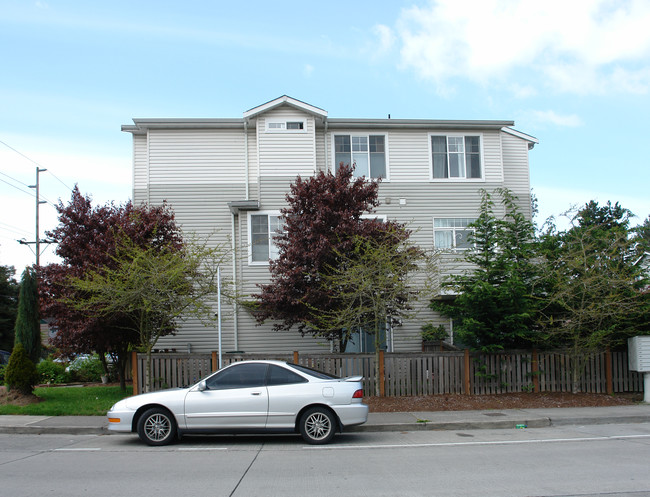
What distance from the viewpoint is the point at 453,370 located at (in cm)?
1492

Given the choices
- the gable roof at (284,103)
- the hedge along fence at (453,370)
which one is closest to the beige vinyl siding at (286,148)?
the gable roof at (284,103)

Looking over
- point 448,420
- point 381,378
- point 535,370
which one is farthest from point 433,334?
point 448,420

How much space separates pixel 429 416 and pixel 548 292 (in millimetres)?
5123

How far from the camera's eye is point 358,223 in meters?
16.0

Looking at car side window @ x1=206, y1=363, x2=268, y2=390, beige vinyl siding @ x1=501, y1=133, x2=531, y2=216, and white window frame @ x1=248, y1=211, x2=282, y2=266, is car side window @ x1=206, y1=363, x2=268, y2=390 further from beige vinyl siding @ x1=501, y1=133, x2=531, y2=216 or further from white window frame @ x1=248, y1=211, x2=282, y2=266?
beige vinyl siding @ x1=501, y1=133, x2=531, y2=216

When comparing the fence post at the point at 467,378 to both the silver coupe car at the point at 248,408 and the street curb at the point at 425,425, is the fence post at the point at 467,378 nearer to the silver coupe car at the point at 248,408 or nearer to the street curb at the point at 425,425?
the street curb at the point at 425,425

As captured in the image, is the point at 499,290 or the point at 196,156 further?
the point at 196,156

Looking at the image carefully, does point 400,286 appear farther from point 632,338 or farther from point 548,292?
point 632,338

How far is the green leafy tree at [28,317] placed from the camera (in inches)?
573

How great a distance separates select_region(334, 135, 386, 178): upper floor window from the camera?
2103 centimetres

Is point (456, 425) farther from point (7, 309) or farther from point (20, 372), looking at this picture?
point (7, 309)

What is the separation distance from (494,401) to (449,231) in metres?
8.23

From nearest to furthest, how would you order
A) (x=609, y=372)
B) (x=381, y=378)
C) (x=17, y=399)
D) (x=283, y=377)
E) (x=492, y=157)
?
(x=283, y=377), (x=17, y=399), (x=381, y=378), (x=609, y=372), (x=492, y=157)

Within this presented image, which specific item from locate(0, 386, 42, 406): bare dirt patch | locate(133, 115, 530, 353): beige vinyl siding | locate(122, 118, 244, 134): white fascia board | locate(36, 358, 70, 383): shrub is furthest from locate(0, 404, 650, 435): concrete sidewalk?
locate(122, 118, 244, 134): white fascia board
